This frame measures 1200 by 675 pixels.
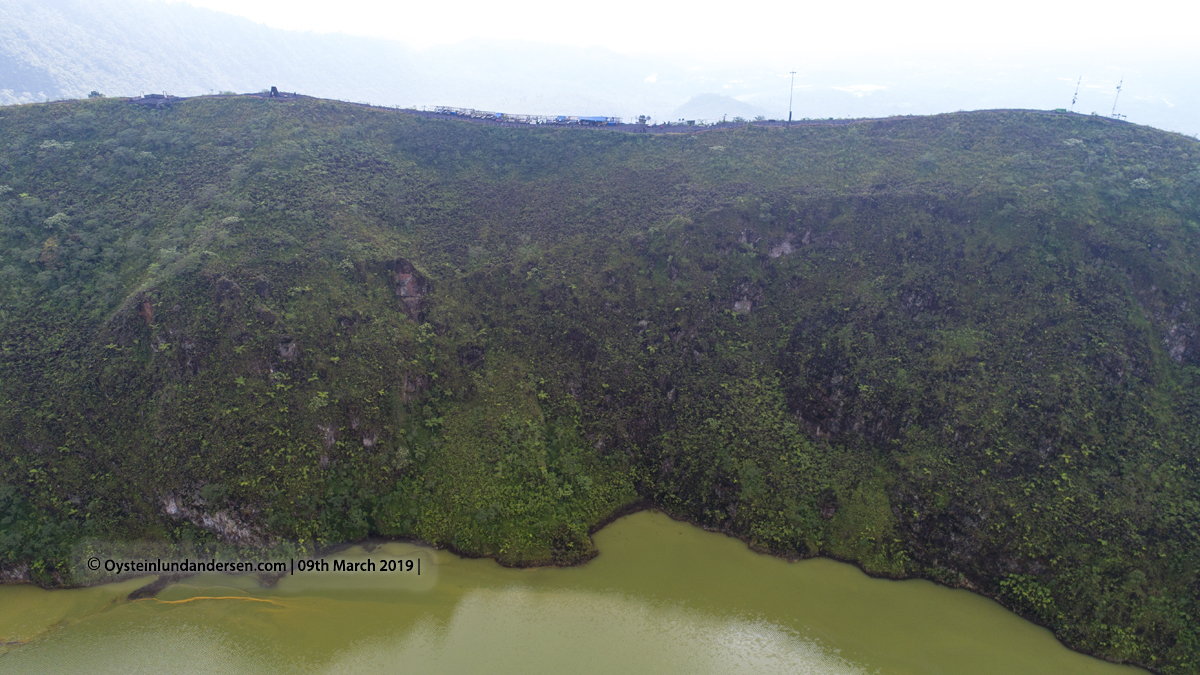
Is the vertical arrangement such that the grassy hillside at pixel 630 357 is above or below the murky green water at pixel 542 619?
above

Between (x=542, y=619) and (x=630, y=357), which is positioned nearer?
(x=542, y=619)

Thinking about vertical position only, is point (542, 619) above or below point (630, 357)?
below

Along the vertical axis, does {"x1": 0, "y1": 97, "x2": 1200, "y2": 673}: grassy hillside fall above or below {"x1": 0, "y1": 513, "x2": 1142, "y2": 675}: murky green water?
above

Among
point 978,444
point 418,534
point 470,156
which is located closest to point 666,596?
point 418,534

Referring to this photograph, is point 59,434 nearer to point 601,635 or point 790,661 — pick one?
point 601,635
